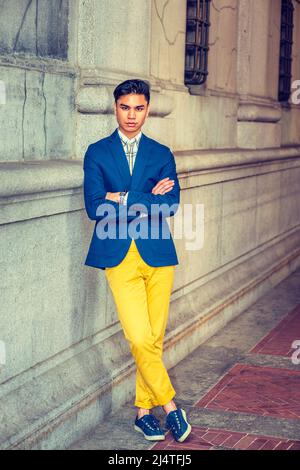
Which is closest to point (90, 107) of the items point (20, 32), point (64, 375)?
point (20, 32)

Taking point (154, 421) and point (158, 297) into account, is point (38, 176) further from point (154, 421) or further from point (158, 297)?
point (154, 421)

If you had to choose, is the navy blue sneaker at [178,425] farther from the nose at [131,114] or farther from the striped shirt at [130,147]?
the nose at [131,114]

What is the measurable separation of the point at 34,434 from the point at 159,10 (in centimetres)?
373

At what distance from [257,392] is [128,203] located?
2.01 metres

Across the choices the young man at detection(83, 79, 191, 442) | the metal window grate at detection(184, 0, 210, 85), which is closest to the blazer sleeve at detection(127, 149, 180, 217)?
the young man at detection(83, 79, 191, 442)

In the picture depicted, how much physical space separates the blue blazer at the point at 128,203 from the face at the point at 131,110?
114 millimetres

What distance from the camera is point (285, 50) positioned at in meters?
11.7

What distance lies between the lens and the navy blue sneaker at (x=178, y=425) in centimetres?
518

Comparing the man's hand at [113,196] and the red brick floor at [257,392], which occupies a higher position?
the man's hand at [113,196]

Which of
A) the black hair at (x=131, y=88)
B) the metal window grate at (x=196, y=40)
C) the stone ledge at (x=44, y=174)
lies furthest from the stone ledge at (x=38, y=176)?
the metal window grate at (x=196, y=40)

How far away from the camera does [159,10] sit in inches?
284

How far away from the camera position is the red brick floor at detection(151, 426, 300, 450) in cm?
514

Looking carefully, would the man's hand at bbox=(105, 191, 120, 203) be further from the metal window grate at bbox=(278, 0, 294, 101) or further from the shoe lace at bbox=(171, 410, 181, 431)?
the metal window grate at bbox=(278, 0, 294, 101)

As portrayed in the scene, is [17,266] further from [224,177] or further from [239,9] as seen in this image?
[239,9]
